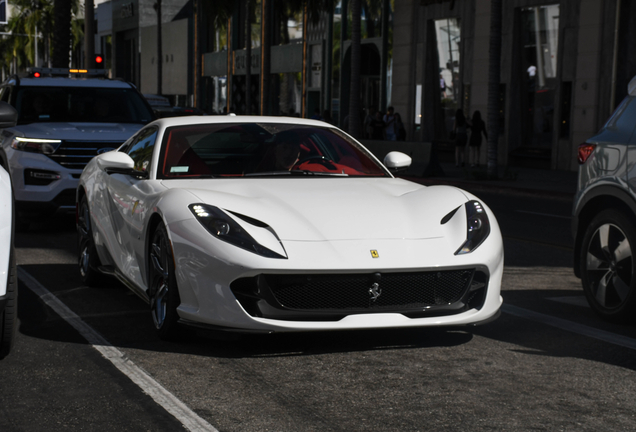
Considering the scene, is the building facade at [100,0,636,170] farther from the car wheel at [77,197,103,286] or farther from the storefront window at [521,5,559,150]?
the car wheel at [77,197,103,286]

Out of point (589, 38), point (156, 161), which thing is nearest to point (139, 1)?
point (589, 38)

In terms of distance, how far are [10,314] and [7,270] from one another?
1.01ft

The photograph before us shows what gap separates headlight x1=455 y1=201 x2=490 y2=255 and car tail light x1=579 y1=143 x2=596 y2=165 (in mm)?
1463

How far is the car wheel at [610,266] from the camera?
615 centimetres

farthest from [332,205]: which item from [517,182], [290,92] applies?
[290,92]

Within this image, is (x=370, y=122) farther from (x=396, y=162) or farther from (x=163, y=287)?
(x=163, y=287)

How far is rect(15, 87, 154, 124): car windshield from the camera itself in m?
11.7

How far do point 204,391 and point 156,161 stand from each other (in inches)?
86.0

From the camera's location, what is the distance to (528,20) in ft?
94.8

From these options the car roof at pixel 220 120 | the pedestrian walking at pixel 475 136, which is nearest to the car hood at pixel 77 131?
the car roof at pixel 220 120

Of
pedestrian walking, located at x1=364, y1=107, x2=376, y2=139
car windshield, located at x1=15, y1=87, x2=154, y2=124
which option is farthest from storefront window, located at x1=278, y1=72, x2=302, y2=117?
car windshield, located at x1=15, y1=87, x2=154, y2=124

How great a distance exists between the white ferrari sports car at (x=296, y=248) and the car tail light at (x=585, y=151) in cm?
141

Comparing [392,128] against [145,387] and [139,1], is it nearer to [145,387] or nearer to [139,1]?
[145,387]

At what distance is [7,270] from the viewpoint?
4516 millimetres
